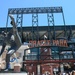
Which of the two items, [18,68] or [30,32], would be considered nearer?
[18,68]

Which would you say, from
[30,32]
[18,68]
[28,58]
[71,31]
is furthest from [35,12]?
[18,68]

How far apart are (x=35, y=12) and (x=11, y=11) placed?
6.13m

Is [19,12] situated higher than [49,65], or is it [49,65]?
[19,12]

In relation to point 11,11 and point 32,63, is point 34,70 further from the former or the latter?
point 11,11

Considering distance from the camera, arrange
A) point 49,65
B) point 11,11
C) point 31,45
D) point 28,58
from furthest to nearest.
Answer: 1. point 11,11
2. point 31,45
3. point 28,58
4. point 49,65

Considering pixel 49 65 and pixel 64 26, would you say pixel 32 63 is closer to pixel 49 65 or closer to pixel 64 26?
pixel 49 65

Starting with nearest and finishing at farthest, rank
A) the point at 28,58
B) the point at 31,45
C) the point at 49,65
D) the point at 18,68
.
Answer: the point at 18,68, the point at 49,65, the point at 28,58, the point at 31,45

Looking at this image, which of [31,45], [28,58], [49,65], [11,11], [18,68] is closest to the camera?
[18,68]

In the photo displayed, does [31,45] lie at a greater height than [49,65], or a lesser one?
greater

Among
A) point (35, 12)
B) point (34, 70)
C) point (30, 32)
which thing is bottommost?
point (34, 70)

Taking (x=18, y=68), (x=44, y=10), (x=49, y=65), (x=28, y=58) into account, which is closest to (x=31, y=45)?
(x=28, y=58)

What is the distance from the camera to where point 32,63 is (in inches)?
1507

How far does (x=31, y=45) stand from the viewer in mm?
44812

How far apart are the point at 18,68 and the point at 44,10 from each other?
131 feet
